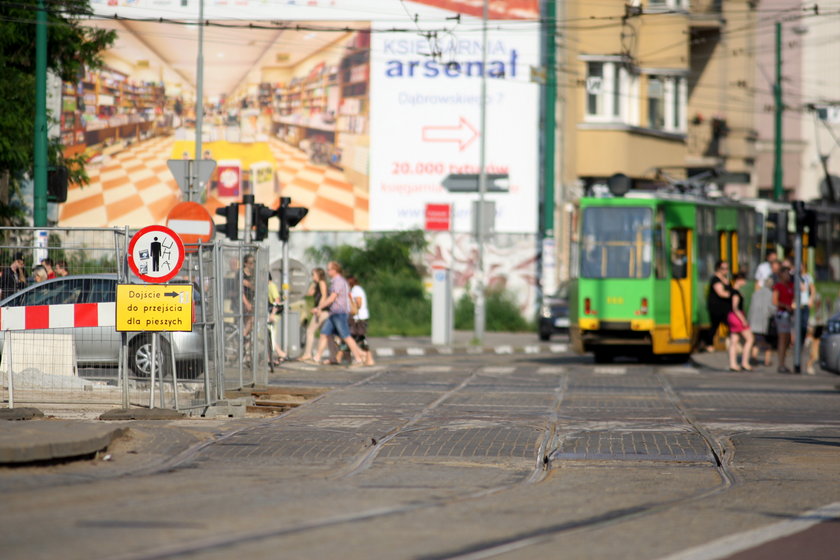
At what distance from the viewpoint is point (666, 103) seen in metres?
46.8

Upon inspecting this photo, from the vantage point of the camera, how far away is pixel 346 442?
13828mm

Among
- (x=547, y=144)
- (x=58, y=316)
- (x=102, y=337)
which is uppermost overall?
(x=547, y=144)

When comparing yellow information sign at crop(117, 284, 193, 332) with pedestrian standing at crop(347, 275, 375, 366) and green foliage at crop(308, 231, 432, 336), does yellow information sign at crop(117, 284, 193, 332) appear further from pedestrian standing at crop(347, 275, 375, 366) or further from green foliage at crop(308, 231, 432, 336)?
green foliage at crop(308, 231, 432, 336)

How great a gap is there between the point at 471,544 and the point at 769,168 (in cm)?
6117

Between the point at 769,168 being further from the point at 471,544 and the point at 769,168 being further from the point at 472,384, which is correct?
the point at 471,544

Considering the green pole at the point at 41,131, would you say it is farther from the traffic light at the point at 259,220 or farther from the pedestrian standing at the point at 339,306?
the pedestrian standing at the point at 339,306

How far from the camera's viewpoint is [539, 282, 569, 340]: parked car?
38.7 meters

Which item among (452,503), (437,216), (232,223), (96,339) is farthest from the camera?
(437,216)

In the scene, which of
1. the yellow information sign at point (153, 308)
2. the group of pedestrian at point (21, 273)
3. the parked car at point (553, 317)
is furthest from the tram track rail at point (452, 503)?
the parked car at point (553, 317)

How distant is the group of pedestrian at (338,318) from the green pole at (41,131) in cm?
476

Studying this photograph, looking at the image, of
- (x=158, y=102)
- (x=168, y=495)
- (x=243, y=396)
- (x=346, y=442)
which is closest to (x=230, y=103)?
(x=158, y=102)

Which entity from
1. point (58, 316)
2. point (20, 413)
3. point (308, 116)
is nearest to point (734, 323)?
point (58, 316)

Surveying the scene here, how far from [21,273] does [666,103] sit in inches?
1276

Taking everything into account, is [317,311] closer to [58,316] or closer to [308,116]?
[58,316]
